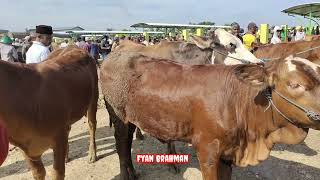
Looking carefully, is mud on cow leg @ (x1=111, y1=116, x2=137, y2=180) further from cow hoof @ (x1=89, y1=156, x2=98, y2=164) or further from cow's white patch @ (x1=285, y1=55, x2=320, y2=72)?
cow's white patch @ (x1=285, y1=55, x2=320, y2=72)

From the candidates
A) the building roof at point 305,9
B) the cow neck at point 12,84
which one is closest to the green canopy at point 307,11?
the building roof at point 305,9

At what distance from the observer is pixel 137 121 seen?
4.46 metres

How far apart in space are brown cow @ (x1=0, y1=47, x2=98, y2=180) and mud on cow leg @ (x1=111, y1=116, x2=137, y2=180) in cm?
55

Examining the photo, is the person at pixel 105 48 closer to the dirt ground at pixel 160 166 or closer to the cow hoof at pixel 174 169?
the dirt ground at pixel 160 166

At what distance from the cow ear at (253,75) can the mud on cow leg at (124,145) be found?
203 centimetres

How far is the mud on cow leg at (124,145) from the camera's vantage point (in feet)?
17.0

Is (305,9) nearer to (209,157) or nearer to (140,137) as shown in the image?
(140,137)

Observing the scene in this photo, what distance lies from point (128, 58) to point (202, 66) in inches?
40.0

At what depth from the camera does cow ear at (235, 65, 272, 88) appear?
11.3 feet

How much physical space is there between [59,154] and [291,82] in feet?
8.58

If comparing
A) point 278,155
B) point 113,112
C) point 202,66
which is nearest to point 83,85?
point 113,112

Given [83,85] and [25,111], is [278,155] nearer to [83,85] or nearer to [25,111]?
[83,85]

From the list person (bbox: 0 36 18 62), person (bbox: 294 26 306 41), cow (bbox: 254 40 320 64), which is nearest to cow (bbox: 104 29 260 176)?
cow (bbox: 254 40 320 64)

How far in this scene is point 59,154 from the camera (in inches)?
175
